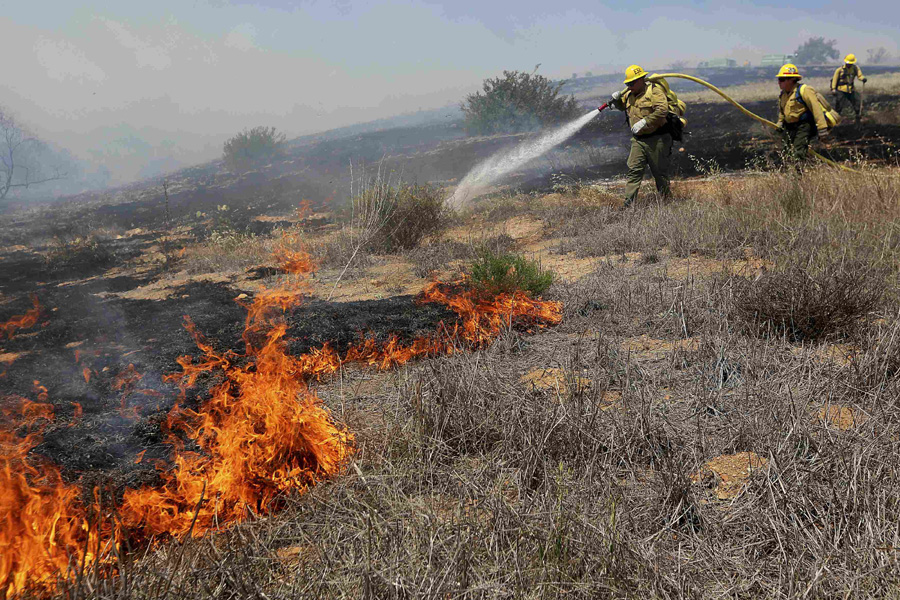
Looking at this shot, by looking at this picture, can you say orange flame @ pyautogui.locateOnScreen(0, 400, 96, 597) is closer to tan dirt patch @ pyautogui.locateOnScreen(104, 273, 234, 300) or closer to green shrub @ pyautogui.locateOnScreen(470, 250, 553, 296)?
green shrub @ pyautogui.locateOnScreen(470, 250, 553, 296)

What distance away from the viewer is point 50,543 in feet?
5.81

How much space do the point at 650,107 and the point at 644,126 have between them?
30cm

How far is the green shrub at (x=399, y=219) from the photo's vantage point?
8.51 metres

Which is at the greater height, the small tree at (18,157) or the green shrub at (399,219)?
the small tree at (18,157)

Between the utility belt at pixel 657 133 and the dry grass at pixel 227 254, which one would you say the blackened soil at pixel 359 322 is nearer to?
the dry grass at pixel 227 254

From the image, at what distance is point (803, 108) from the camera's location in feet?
23.7

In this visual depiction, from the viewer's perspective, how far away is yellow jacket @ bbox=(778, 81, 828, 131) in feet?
22.8

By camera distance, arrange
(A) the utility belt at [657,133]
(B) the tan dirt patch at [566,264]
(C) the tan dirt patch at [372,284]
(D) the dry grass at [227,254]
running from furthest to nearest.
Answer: (D) the dry grass at [227,254], (A) the utility belt at [657,133], (C) the tan dirt patch at [372,284], (B) the tan dirt patch at [566,264]

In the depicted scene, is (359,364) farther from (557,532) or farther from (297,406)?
(557,532)

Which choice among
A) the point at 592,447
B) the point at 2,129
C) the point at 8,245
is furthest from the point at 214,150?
the point at 592,447

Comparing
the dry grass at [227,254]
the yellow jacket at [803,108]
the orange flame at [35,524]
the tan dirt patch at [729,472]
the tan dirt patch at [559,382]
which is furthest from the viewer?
→ the dry grass at [227,254]

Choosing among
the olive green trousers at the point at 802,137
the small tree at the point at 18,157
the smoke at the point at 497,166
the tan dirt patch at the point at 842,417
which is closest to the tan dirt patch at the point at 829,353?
the tan dirt patch at the point at 842,417

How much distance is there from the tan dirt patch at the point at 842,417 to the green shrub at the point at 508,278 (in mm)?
2470

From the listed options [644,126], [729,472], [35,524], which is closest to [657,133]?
[644,126]
